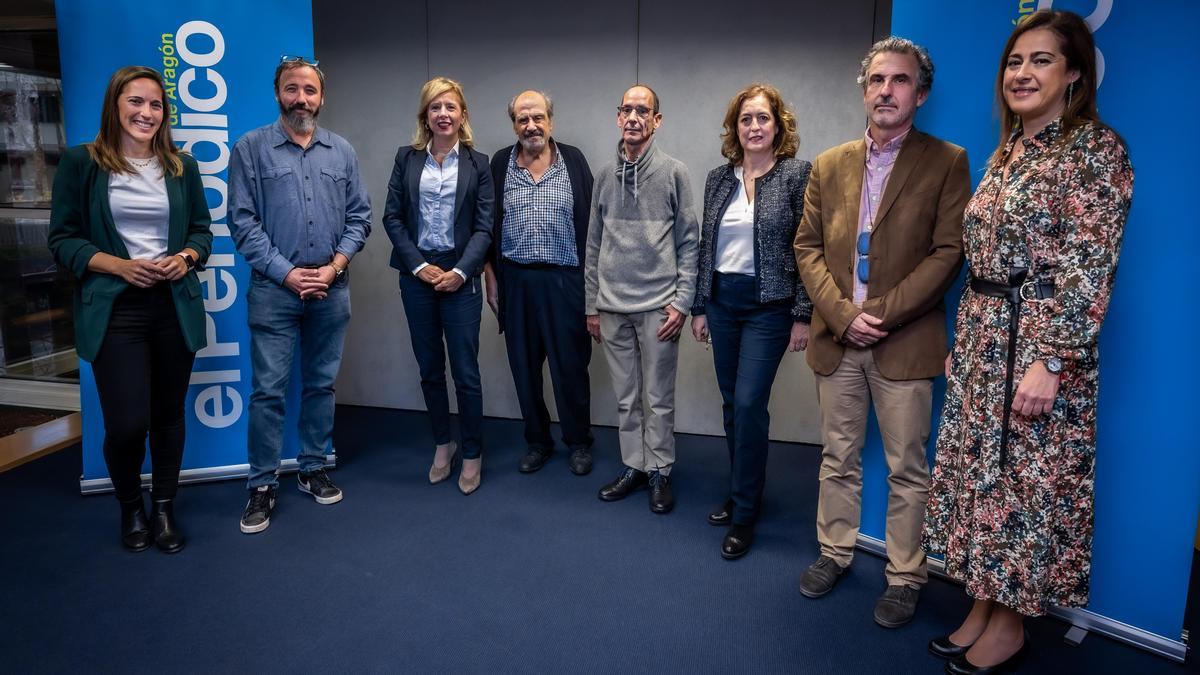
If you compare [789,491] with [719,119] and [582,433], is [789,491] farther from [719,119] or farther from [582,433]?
[719,119]

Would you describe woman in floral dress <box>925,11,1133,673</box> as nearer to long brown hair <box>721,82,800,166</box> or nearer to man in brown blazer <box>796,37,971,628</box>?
man in brown blazer <box>796,37,971,628</box>

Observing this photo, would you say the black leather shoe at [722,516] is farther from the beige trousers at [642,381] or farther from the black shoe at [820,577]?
the black shoe at [820,577]

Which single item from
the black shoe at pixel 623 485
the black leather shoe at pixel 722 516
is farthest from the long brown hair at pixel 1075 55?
the black shoe at pixel 623 485

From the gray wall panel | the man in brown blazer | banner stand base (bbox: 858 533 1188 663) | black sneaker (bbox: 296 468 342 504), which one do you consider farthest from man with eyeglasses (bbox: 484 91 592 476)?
banner stand base (bbox: 858 533 1188 663)

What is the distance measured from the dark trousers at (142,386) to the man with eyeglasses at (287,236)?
1.00 ft

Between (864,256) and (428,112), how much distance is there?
202 cm

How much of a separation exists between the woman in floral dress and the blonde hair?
2201mm

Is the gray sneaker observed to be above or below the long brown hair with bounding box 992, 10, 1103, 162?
below

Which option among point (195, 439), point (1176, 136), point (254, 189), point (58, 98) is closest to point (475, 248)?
point (254, 189)

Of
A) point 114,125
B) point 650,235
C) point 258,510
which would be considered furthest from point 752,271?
point 114,125

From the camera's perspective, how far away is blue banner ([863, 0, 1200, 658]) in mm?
2082

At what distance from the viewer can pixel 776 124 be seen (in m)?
2.76

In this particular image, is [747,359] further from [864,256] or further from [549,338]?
[549,338]

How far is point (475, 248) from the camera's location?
3.36m
